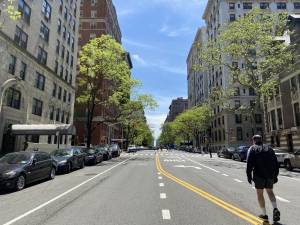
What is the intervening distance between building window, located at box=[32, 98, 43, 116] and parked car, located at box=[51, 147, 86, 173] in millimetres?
15328

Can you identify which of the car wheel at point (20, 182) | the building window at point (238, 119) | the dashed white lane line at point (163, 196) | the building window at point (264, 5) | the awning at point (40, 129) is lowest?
the dashed white lane line at point (163, 196)

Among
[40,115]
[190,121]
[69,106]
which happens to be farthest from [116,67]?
[190,121]

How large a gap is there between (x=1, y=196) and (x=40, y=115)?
2769 cm

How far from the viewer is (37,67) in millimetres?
35719

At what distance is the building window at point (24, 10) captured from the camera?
3137cm

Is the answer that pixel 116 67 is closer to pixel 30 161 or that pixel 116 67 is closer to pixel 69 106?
pixel 69 106

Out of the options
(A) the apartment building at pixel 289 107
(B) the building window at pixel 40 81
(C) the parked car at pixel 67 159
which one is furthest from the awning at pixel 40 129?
(A) the apartment building at pixel 289 107

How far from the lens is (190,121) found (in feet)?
284

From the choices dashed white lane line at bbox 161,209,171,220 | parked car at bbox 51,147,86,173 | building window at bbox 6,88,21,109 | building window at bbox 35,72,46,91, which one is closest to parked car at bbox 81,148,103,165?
parked car at bbox 51,147,86,173

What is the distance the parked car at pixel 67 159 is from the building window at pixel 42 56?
1848 cm

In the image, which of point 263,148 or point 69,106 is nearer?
point 263,148

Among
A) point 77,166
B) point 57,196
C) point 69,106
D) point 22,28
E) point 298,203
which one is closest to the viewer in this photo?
point 298,203

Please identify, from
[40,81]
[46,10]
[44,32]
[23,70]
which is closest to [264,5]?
[46,10]

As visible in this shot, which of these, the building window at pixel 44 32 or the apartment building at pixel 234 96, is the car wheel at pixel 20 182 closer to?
the building window at pixel 44 32
